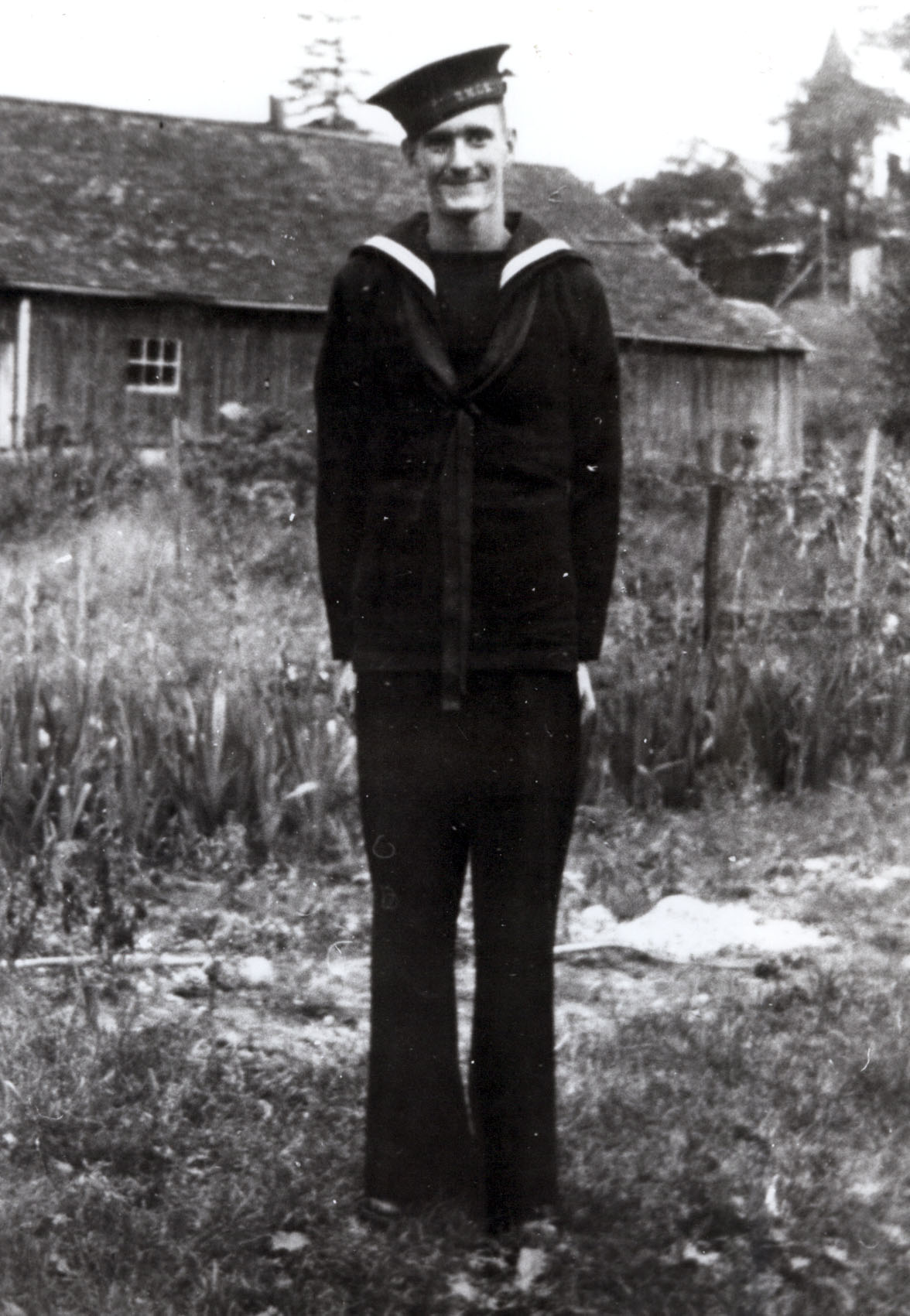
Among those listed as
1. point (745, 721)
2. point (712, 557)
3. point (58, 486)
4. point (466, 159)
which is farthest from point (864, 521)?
point (58, 486)

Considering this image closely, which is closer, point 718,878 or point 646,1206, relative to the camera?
point 646,1206

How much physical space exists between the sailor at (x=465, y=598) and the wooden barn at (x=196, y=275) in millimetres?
11006

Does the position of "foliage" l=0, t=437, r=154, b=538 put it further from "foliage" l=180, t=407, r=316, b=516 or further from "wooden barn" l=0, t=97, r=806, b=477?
"wooden barn" l=0, t=97, r=806, b=477

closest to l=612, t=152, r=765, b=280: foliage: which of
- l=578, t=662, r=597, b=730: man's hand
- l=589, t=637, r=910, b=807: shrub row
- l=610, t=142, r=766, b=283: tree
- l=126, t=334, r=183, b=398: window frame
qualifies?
l=610, t=142, r=766, b=283: tree

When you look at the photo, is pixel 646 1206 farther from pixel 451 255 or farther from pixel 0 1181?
pixel 451 255

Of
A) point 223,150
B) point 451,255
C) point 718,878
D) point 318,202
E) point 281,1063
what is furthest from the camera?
point 318,202

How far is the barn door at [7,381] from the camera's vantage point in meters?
16.9

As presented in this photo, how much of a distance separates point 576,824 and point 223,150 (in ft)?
36.3

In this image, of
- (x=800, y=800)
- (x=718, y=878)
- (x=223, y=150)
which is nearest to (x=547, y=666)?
(x=718, y=878)

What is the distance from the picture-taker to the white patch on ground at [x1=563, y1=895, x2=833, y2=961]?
446cm

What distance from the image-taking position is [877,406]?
10.2 meters

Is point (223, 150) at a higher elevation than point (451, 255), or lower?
higher

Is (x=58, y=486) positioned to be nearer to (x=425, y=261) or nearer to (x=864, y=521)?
(x=864, y=521)

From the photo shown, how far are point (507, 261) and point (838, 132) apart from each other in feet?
12.2
